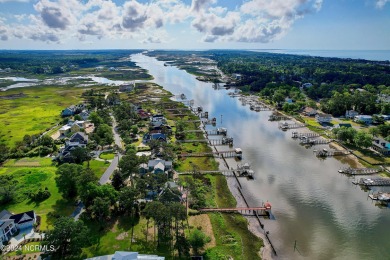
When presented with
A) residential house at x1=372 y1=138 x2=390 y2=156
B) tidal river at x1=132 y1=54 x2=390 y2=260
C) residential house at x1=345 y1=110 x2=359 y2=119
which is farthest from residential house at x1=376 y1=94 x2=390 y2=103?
tidal river at x1=132 y1=54 x2=390 y2=260

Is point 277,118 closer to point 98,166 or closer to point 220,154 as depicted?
point 220,154

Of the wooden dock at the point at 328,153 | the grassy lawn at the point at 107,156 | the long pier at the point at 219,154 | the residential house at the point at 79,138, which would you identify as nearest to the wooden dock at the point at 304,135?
the wooden dock at the point at 328,153

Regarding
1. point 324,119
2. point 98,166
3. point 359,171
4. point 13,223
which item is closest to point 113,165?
point 98,166

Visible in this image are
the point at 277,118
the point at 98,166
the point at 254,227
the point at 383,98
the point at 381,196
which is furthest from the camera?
the point at 383,98

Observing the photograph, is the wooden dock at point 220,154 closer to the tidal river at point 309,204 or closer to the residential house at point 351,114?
the tidal river at point 309,204

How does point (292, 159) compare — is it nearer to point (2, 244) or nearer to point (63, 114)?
point (2, 244)

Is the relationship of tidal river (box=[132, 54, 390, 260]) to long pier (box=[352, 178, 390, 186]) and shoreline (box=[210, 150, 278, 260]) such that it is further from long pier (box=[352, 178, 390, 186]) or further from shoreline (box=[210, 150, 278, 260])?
long pier (box=[352, 178, 390, 186])
